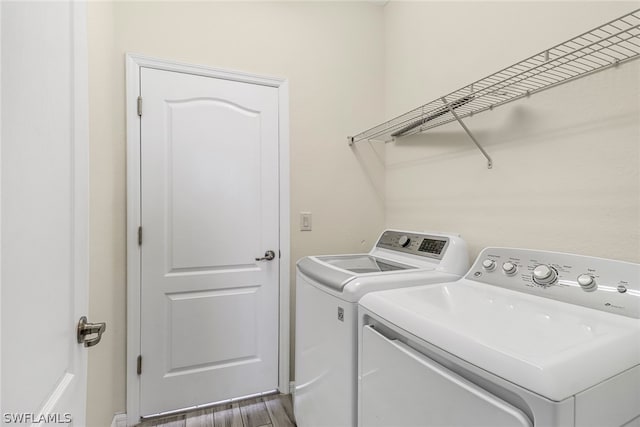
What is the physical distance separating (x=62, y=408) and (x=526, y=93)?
1.78 metres

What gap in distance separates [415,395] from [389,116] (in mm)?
1892

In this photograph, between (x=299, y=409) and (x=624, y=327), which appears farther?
(x=299, y=409)

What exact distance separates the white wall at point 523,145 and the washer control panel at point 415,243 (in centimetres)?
19

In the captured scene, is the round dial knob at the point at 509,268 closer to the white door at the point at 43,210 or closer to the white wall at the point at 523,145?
the white wall at the point at 523,145

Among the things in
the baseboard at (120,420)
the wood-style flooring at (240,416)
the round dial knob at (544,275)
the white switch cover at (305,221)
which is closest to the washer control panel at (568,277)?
the round dial knob at (544,275)

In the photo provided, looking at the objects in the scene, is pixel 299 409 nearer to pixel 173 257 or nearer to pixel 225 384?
pixel 225 384

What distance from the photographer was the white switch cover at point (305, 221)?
207 cm

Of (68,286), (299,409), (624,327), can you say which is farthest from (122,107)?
(624,327)

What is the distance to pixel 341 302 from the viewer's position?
1146mm

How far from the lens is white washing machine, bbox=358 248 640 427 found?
0.57 meters

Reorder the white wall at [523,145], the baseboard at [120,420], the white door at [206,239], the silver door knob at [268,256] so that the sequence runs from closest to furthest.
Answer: the white wall at [523,145] < the baseboard at [120,420] < the white door at [206,239] < the silver door knob at [268,256]

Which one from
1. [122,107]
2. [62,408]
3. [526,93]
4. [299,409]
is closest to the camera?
[62,408]

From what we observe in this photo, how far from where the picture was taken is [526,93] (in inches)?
48.5

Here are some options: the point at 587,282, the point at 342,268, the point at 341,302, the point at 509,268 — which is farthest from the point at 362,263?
the point at 587,282
